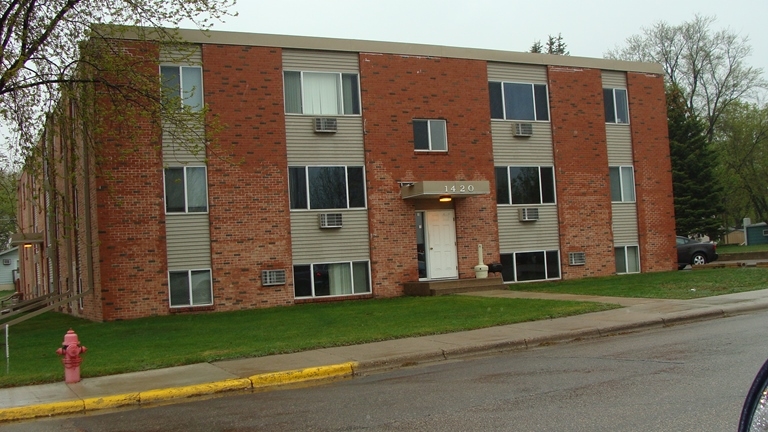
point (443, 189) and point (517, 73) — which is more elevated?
point (517, 73)

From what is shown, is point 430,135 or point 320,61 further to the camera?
point 430,135

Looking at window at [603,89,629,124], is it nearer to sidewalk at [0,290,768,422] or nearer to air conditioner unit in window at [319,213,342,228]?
air conditioner unit in window at [319,213,342,228]

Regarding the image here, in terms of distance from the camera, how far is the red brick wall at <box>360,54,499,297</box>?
22.3 meters

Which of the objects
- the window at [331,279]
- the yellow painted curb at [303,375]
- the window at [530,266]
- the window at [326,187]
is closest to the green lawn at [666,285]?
the window at [530,266]

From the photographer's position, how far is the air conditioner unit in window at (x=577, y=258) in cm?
2477

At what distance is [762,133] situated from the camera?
188ft

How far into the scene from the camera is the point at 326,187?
72.2 feet

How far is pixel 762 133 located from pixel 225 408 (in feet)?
193

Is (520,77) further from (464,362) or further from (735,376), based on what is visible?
(735,376)

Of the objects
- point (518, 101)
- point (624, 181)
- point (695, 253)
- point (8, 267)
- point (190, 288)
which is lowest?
point (695, 253)

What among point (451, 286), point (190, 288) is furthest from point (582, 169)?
point (190, 288)

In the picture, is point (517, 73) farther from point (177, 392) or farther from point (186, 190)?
point (177, 392)

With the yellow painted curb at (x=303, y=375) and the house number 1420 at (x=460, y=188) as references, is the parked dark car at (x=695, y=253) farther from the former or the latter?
the yellow painted curb at (x=303, y=375)

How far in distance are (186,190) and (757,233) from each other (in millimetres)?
55869
